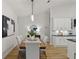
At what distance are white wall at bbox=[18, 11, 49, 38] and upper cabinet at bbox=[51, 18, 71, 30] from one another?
1.70 m

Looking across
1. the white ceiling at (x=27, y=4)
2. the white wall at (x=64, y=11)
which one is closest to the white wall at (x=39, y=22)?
the white wall at (x=64, y=11)

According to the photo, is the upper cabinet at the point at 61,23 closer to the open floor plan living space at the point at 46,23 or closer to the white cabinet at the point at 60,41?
the open floor plan living space at the point at 46,23

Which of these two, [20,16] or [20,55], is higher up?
[20,16]

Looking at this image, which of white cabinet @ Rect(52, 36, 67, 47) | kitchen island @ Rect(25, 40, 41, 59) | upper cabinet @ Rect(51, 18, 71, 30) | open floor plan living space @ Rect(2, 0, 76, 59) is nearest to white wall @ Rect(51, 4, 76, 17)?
open floor plan living space @ Rect(2, 0, 76, 59)

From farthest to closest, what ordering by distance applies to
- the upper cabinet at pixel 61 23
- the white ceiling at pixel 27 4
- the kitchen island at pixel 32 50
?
the upper cabinet at pixel 61 23 < the white ceiling at pixel 27 4 < the kitchen island at pixel 32 50

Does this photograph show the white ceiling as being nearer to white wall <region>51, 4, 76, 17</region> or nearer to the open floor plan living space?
the open floor plan living space

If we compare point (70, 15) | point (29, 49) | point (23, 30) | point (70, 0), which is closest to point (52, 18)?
point (70, 15)

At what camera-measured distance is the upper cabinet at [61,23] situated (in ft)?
31.3

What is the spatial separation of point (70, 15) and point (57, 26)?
1265 mm

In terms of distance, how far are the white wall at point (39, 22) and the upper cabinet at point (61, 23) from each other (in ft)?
5.57

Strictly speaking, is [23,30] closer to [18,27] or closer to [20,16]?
[18,27]

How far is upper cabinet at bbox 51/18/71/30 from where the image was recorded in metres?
9.53

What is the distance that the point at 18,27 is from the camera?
442 inches

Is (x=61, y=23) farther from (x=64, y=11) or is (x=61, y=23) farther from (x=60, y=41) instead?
(x=60, y=41)
